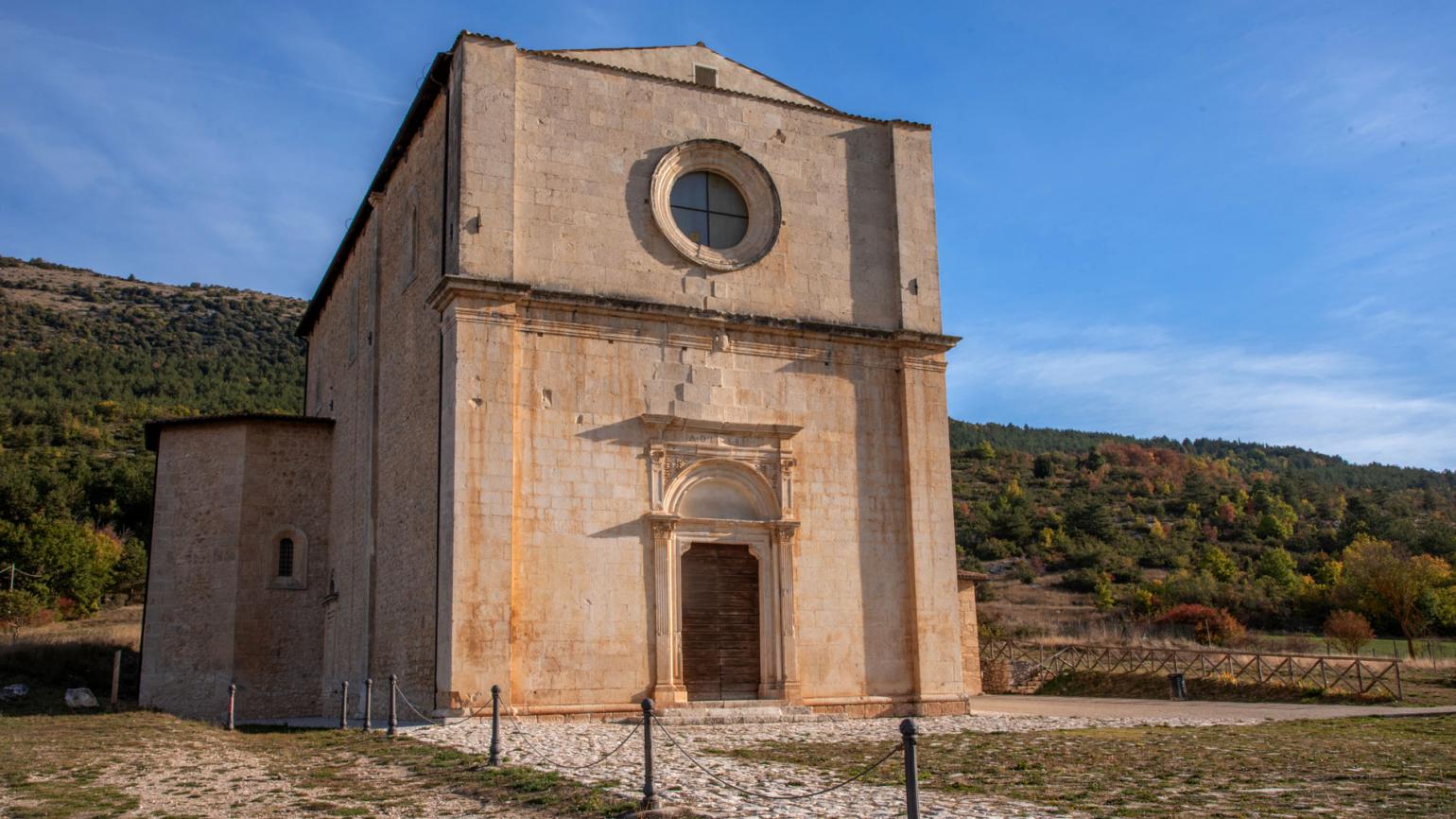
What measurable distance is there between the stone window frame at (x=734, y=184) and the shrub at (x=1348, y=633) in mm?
21366

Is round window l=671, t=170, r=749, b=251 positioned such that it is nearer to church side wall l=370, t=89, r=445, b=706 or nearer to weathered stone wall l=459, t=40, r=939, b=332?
weathered stone wall l=459, t=40, r=939, b=332

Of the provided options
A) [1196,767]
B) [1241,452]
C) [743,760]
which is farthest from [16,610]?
[1241,452]

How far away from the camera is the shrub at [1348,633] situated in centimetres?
3344

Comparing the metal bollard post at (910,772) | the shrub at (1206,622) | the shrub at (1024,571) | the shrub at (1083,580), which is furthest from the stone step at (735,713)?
the shrub at (1024,571)

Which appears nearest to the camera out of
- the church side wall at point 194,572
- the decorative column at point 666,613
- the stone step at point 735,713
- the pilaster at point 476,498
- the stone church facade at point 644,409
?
the pilaster at point 476,498

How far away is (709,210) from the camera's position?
68.7ft

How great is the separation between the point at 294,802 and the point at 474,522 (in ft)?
24.0

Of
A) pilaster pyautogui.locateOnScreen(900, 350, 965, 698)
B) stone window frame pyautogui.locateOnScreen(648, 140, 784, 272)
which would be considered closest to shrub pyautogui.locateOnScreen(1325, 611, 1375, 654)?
pilaster pyautogui.locateOnScreen(900, 350, 965, 698)

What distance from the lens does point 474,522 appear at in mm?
17391

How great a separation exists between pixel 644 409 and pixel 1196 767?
1035cm

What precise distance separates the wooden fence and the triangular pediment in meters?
14.6

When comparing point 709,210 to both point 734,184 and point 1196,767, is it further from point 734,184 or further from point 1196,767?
point 1196,767

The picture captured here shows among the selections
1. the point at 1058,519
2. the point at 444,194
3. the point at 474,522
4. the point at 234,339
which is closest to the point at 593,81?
the point at 444,194

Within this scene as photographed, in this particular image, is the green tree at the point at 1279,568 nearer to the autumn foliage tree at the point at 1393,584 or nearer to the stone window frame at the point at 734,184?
the autumn foliage tree at the point at 1393,584
